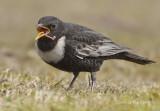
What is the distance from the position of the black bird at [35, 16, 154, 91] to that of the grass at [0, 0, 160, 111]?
42cm

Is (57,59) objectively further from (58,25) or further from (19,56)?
(19,56)

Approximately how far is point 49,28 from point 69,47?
0.49 metres

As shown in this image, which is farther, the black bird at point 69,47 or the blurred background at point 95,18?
the blurred background at point 95,18

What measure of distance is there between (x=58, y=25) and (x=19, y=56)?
611 cm

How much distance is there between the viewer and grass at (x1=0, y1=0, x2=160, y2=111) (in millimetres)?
4156

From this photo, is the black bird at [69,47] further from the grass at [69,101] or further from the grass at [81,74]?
the grass at [69,101]

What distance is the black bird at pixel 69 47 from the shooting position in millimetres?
5695

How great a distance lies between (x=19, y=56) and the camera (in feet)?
38.5

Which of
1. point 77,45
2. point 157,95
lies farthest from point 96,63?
point 157,95

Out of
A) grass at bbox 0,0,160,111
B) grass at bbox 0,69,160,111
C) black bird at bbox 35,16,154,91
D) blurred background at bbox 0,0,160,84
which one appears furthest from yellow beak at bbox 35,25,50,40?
blurred background at bbox 0,0,160,84

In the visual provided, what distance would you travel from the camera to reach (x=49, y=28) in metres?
5.82

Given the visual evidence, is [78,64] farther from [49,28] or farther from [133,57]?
[133,57]

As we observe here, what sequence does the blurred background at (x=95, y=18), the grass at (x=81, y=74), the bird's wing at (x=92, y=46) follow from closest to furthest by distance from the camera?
the grass at (x=81, y=74) → the bird's wing at (x=92, y=46) → the blurred background at (x=95, y=18)

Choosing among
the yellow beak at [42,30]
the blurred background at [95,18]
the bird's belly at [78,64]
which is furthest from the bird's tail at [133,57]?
the blurred background at [95,18]
